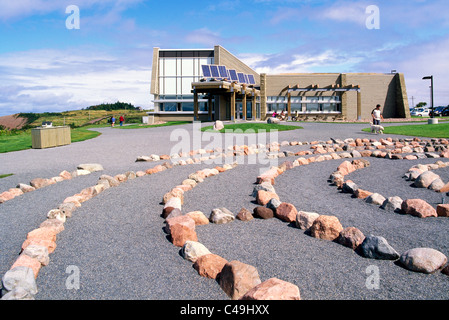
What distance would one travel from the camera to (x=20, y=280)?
3.00m

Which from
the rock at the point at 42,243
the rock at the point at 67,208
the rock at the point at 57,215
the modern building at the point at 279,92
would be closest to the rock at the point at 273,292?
the rock at the point at 42,243

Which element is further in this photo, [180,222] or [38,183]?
[38,183]

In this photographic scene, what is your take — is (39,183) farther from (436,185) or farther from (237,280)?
(436,185)

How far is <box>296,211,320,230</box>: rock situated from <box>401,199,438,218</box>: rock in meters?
1.62

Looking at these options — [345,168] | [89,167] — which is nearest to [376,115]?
[345,168]

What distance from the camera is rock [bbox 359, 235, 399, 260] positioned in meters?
3.58

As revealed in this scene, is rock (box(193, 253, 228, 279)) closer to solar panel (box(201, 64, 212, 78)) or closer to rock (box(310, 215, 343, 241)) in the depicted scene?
rock (box(310, 215, 343, 241))

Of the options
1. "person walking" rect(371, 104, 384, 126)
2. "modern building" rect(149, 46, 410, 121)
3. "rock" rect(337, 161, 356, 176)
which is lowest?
"rock" rect(337, 161, 356, 176)

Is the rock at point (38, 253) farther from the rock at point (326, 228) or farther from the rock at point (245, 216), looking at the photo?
the rock at point (326, 228)

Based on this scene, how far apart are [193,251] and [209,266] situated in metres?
0.37

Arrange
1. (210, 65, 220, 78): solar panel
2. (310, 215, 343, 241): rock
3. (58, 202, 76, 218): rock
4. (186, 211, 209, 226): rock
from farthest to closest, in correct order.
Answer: (210, 65, 220, 78): solar panel
(58, 202, 76, 218): rock
(186, 211, 209, 226): rock
(310, 215, 343, 241): rock

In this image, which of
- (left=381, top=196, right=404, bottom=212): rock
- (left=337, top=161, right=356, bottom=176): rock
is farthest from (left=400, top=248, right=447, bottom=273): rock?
(left=337, top=161, right=356, bottom=176): rock

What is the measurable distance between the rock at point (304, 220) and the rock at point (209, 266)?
153cm
